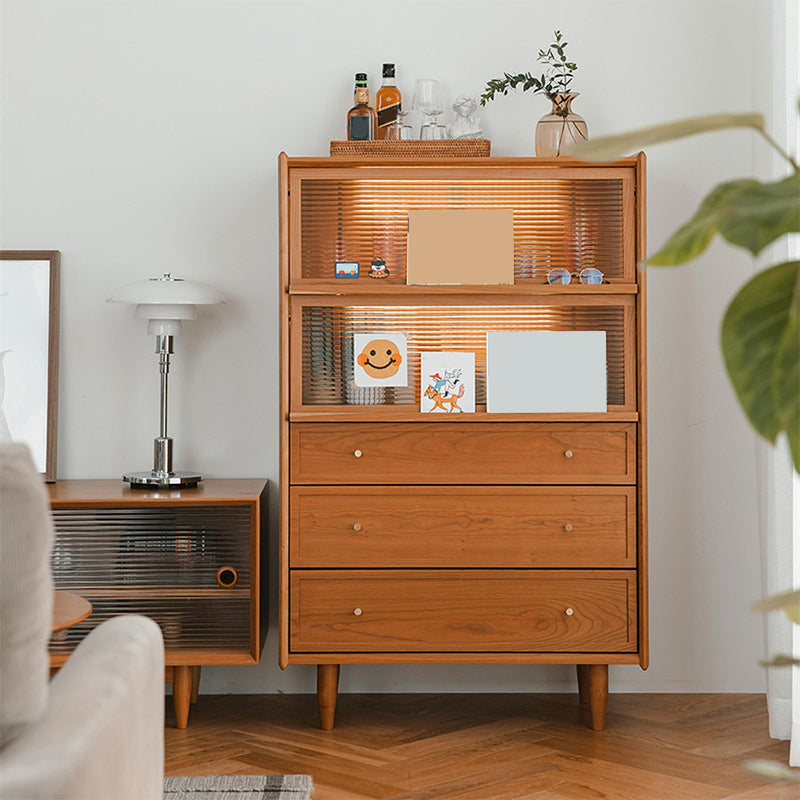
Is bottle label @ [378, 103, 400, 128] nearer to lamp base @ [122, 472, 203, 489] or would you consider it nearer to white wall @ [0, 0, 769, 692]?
white wall @ [0, 0, 769, 692]

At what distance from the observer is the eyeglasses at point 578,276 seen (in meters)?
2.71

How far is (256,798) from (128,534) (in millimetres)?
881

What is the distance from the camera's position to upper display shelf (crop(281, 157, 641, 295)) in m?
2.69

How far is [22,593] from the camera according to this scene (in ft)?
3.28

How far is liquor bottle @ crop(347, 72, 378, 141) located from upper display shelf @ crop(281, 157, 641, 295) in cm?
24

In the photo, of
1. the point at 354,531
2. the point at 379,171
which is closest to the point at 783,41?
the point at 379,171

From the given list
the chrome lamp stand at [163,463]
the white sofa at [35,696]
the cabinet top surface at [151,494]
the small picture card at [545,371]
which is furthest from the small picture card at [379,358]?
the white sofa at [35,696]

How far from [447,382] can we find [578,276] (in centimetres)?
50

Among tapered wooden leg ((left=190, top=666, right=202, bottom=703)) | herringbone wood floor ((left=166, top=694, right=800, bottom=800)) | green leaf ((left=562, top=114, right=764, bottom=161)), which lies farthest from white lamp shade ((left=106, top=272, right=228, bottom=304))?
green leaf ((left=562, top=114, right=764, bottom=161))

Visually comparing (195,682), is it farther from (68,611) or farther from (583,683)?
(583,683)

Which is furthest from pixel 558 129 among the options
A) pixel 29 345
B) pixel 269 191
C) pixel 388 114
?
pixel 29 345

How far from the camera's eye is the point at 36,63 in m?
3.09

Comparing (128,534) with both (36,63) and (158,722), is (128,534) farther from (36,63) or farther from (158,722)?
(36,63)

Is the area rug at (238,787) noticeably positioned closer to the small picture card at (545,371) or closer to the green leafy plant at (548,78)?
the small picture card at (545,371)
